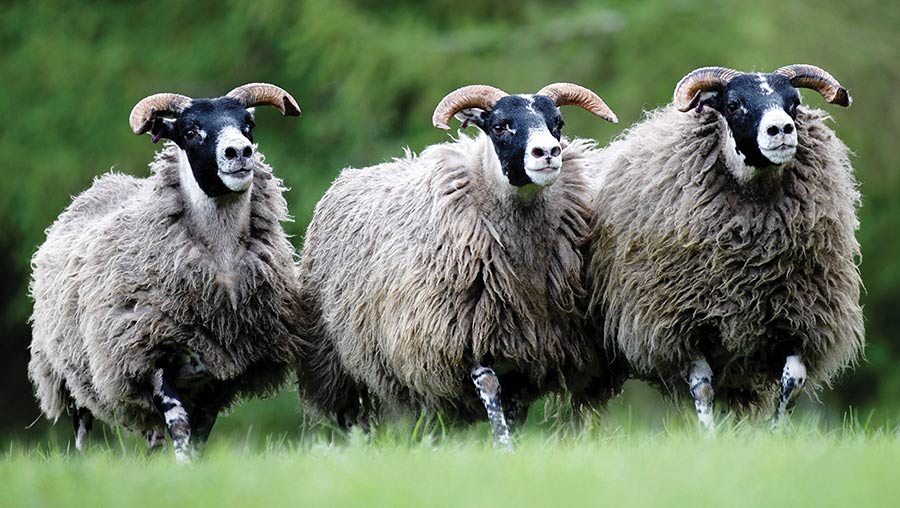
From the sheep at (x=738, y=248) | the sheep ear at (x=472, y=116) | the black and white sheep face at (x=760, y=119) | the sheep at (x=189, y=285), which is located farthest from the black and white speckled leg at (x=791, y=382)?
the sheep at (x=189, y=285)

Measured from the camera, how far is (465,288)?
8.41 metres

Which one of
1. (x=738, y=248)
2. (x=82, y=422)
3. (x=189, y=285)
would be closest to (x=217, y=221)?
(x=189, y=285)

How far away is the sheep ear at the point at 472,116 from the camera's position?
8695 millimetres

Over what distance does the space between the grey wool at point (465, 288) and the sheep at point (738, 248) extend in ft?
1.06

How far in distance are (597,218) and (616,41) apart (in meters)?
10.8

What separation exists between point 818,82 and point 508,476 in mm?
3829

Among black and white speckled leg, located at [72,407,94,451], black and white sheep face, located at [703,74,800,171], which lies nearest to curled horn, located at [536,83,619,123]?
black and white sheep face, located at [703,74,800,171]

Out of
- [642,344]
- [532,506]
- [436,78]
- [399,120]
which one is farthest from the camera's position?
[399,120]

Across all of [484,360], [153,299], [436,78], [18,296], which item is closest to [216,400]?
[153,299]

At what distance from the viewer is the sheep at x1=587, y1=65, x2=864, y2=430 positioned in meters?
7.93

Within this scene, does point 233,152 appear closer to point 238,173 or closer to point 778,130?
point 238,173

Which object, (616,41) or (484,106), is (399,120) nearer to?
(616,41)

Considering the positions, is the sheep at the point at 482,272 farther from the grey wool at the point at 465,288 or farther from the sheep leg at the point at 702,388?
A: the sheep leg at the point at 702,388

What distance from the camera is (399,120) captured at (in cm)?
2039
